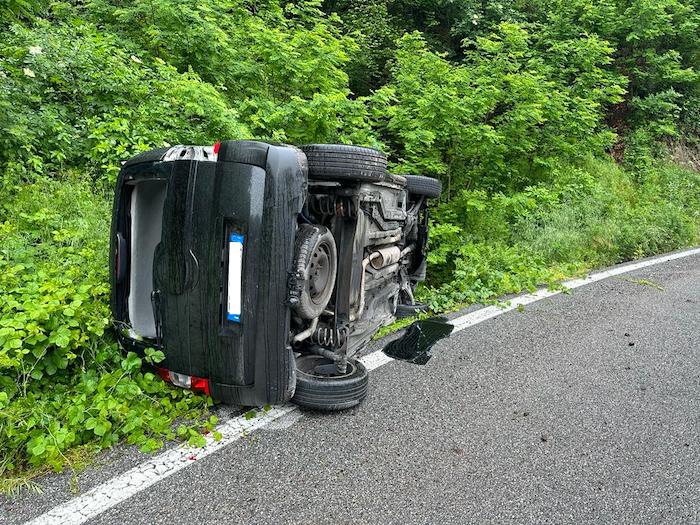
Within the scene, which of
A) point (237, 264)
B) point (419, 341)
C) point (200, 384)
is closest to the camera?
point (237, 264)

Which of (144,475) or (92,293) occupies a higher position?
(92,293)

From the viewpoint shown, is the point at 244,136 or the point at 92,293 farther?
the point at 244,136

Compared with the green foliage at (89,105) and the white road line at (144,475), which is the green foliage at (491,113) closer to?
the green foliage at (89,105)

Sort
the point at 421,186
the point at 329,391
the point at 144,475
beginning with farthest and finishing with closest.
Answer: the point at 421,186 → the point at 329,391 → the point at 144,475

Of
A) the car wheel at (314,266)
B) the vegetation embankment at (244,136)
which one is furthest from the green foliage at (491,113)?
the car wheel at (314,266)

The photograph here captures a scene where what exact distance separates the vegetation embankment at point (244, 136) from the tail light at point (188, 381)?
0.35ft

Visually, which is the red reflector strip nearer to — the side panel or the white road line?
the side panel

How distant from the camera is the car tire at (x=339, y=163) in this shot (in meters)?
2.60

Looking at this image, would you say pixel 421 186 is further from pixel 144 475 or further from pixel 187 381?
pixel 144 475

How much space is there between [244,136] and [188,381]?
3.32 m

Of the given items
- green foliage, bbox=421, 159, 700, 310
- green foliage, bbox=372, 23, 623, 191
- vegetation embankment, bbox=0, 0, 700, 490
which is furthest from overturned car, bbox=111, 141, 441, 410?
green foliage, bbox=372, 23, 623, 191

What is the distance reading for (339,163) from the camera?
2.60 metres

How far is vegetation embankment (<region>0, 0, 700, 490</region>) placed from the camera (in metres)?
2.33

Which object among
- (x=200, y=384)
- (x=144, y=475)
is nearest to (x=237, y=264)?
(x=200, y=384)
